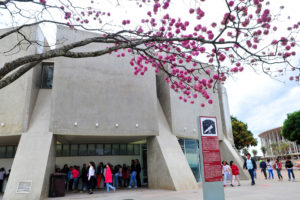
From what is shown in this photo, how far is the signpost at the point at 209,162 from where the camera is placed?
21.1 ft

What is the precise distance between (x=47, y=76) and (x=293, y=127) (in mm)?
53183

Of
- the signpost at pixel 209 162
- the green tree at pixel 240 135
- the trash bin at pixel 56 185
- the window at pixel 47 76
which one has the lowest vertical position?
the trash bin at pixel 56 185

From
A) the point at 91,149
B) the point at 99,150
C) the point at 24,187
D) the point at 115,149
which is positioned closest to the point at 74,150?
the point at 91,149

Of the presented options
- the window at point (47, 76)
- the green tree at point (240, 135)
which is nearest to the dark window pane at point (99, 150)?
the window at point (47, 76)

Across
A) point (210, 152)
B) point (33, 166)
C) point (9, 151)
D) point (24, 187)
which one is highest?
point (9, 151)

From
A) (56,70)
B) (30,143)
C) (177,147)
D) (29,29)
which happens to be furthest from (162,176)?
(29,29)

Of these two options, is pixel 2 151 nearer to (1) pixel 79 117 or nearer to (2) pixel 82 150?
(2) pixel 82 150

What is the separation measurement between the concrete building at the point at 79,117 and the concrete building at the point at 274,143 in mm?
96142

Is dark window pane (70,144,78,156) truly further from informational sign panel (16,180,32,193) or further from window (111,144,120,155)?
informational sign panel (16,180,32,193)

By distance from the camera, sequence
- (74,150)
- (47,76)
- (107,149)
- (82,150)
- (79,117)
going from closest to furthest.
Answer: (79,117)
(47,76)
(74,150)
(82,150)
(107,149)

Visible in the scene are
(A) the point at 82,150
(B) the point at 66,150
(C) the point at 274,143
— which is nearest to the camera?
(B) the point at 66,150

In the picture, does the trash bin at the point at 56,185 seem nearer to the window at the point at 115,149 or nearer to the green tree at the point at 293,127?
the window at the point at 115,149

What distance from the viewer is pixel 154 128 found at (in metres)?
14.2

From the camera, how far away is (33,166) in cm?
1082
